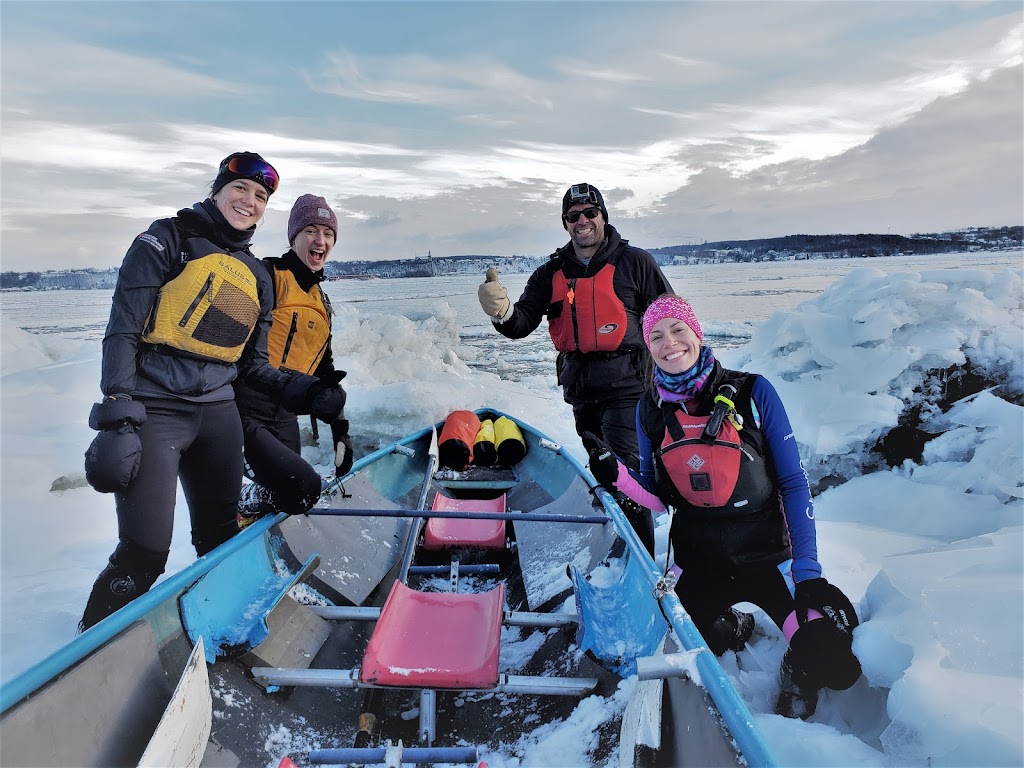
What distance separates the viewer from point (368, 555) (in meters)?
3.53

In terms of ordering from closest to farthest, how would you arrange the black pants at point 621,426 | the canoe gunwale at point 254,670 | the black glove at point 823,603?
the canoe gunwale at point 254,670 < the black glove at point 823,603 < the black pants at point 621,426

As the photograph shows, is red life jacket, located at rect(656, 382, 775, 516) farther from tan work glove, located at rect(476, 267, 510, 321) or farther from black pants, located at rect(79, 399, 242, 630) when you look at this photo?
black pants, located at rect(79, 399, 242, 630)

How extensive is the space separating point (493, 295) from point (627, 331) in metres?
0.86

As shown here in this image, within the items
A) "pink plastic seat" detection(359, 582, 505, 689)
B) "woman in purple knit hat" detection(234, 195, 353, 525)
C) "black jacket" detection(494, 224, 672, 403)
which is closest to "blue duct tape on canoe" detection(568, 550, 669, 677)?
"pink plastic seat" detection(359, 582, 505, 689)

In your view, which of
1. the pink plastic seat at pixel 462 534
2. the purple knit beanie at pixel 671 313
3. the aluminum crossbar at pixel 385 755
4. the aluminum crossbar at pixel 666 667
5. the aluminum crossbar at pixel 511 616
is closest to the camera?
the aluminum crossbar at pixel 666 667

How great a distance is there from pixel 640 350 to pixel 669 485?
132 cm

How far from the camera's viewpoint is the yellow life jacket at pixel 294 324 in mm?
3037

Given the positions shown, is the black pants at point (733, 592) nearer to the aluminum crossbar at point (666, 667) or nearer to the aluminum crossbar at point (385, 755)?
the aluminum crossbar at point (666, 667)

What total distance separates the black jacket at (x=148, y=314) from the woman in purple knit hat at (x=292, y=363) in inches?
16.1

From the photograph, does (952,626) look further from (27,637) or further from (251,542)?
(27,637)

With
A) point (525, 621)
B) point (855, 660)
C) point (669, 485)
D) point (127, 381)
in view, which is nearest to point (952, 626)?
point (855, 660)

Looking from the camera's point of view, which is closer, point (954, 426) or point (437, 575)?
point (437, 575)

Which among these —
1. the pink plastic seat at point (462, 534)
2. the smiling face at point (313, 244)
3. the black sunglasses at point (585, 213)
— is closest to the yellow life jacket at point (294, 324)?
the smiling face at point (313, 244)

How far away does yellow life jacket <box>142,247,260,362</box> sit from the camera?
224 cm
